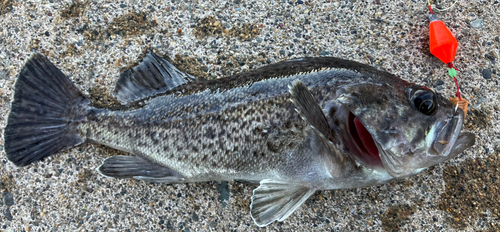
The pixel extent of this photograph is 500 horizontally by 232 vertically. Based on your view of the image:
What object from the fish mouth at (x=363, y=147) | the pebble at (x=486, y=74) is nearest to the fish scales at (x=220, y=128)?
the fish mouth at (x=363, y=147)

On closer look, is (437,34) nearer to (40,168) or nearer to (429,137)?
(429,137)

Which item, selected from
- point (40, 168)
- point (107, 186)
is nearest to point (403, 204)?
point (107, 186)

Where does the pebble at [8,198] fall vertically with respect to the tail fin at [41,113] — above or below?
below

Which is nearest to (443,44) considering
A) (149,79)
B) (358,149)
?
(358,149)

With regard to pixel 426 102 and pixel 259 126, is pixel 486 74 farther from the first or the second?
pixel 259 126

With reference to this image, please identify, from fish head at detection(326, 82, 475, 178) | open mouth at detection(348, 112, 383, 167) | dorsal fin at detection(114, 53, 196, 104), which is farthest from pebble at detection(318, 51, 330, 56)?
dorsal fin at detection(114, 53, 196, 104)

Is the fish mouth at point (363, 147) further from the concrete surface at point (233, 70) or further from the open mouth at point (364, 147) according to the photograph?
the concrete surface at point (233, 70)

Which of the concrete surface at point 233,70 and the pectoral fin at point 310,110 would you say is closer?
the pectoral fin at point 310,110

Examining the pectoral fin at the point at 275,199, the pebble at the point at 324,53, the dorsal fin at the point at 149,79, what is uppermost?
the dorsal fin at the point at 149,79
